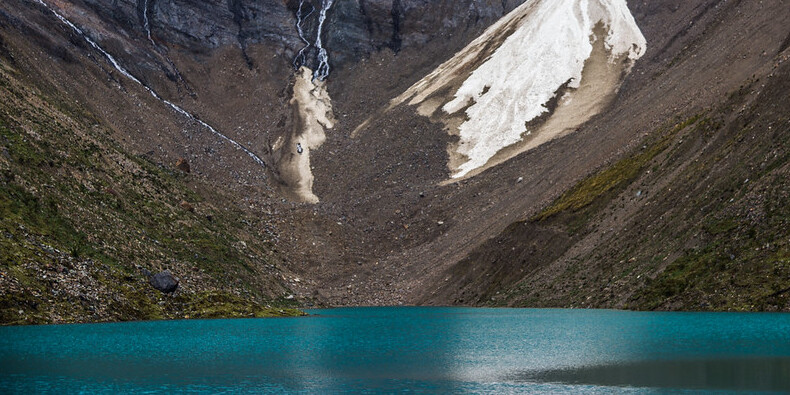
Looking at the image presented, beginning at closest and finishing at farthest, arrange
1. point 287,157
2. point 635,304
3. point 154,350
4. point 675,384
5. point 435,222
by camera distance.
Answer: point 675,384, point 154,350, point 635,304, point 435,222, point 287,157

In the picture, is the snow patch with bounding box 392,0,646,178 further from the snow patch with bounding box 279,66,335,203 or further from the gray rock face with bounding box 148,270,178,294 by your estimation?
the gray rock face with bounding box 148,270,178,294

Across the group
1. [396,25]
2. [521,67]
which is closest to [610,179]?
[521,67]

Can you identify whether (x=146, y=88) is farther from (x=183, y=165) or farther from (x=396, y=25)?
(x=396, y=25)

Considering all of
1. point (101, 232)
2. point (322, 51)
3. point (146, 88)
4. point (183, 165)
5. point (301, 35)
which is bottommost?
point (101, 232)

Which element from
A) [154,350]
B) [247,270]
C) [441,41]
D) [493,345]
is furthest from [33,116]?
[441,41]

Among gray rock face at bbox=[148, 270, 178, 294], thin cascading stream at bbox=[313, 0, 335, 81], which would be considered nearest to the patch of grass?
gray rock face at bbox=[148, 270, 178, 294]

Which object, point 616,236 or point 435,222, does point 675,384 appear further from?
point 435,222

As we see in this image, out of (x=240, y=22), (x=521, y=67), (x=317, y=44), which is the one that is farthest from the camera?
(x=317, y=44)
